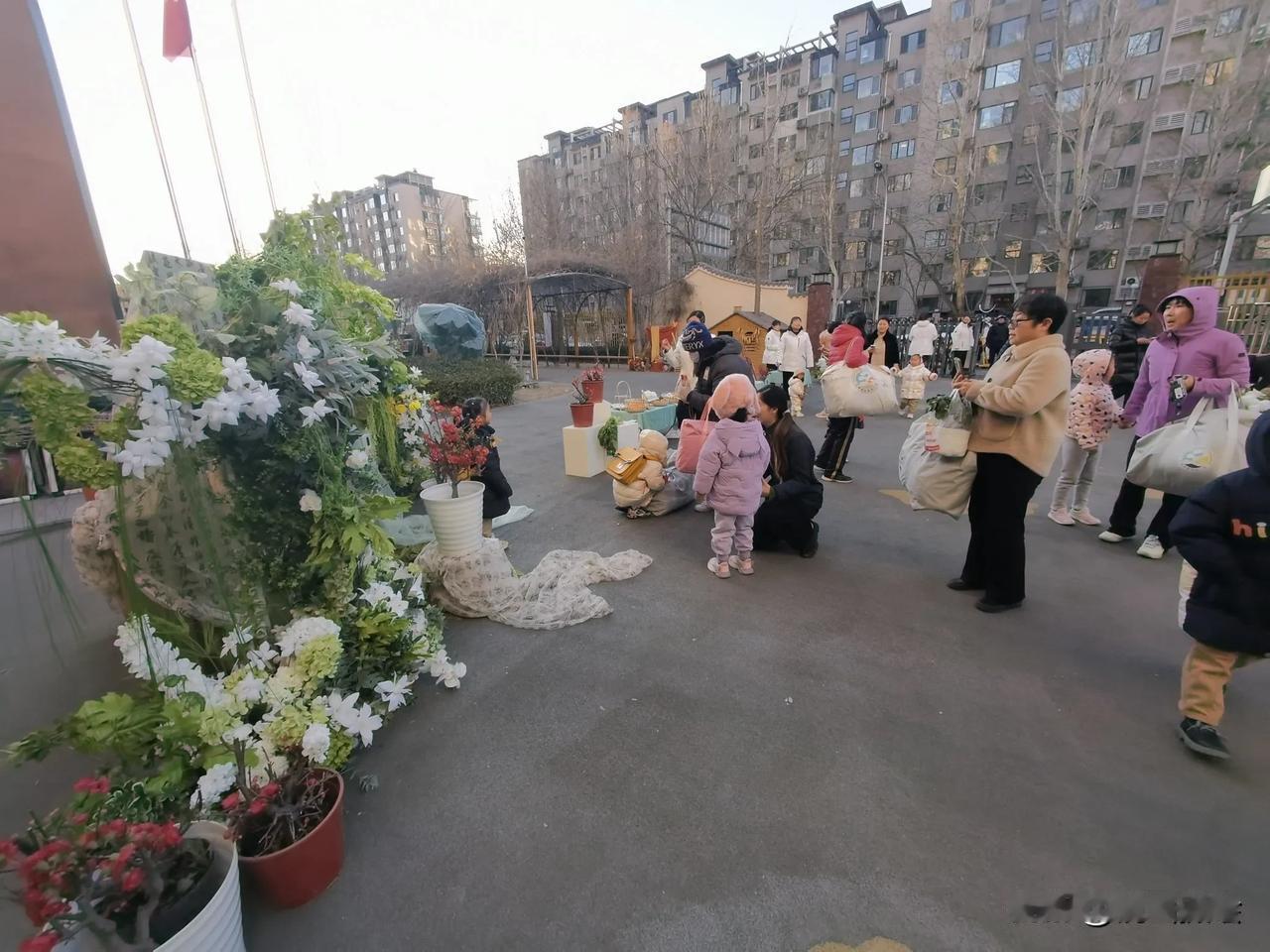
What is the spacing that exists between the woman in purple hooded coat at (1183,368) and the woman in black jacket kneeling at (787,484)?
85.2 inches

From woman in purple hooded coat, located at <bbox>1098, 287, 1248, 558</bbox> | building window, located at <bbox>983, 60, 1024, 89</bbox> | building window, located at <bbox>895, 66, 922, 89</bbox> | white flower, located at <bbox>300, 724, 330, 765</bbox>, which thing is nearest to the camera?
white flower, located at <bbox>300, 724, 330, 765</bbox>

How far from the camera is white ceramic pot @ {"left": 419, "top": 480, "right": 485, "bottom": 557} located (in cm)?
344

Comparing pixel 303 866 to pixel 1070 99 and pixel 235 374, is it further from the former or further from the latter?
pixel 1070 99

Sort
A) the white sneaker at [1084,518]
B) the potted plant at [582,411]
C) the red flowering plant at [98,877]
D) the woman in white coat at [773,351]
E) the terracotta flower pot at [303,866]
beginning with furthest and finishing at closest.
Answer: the woman in white coat at [773,351] → the potted plant at [582,411] → the white sneaker at [1084,518] → the terracotta flower pot at [303,866] → the red flowering plant at [98,877]

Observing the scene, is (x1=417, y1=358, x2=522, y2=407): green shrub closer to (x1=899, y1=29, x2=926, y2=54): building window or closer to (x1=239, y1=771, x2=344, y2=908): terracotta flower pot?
(x1=239, y1=771, x2=344, y2=908): terracotta flower pot

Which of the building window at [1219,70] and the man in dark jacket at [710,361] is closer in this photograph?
the man in dark jacket at [710,361]

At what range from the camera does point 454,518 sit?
346 cm

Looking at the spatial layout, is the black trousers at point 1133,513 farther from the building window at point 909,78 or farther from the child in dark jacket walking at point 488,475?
the building window at point 909,78

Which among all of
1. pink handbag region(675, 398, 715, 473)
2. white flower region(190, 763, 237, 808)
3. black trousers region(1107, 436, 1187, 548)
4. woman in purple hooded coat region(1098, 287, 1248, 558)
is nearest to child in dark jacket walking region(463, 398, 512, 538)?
pink handbag region(675, 398, 715, 473)

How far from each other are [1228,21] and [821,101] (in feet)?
63.8

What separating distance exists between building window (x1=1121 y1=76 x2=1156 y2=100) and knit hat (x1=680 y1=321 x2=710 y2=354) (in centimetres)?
3008

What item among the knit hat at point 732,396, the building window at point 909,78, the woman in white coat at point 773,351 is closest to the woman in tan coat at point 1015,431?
the knit hat at point 732,396

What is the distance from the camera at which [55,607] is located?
5.44 feet

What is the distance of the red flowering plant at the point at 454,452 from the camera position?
3.48m
